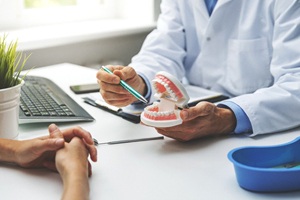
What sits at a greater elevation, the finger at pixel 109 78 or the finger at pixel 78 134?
the finger at pixel 109 78

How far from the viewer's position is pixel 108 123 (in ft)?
3.73

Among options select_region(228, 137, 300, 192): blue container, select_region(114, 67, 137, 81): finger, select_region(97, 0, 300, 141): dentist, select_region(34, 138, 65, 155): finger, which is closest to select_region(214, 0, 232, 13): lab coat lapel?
select_region(97, 0, 300, 141): dentist

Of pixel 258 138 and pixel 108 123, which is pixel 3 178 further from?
pixel 258 138

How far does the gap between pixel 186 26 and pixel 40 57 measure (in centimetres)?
64

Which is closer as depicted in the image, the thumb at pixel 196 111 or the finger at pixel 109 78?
the thumb at pixel 196 111

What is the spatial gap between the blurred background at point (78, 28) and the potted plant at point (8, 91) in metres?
0.84

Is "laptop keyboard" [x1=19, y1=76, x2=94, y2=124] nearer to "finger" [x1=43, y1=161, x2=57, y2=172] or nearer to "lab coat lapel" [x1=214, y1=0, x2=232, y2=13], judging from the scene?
"finger" [x1=43, y1=161, x2=57, y2=172]

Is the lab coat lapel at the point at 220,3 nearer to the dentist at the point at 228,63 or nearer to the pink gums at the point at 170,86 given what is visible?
the dentist at the point at 228,63

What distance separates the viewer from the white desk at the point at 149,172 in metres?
0.78

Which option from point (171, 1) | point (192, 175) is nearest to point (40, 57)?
point (171, 1)

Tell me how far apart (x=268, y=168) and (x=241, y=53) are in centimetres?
63

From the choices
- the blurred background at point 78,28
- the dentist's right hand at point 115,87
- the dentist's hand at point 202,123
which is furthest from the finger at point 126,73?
the blurred background at point 78,28

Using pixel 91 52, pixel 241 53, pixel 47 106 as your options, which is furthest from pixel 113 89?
pixel 91 52

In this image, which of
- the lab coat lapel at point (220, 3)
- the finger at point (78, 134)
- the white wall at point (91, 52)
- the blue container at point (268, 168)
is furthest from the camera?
the white wall at point (91, 52)
